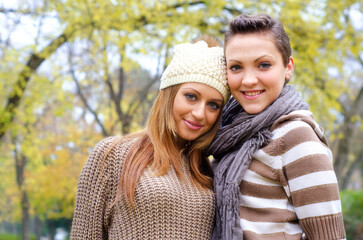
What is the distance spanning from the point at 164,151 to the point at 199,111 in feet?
1.06

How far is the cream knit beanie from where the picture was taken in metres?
2.48

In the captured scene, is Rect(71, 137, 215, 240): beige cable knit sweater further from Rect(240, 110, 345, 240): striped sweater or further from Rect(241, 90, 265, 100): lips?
Rect(241, 90, 265, 100): lips

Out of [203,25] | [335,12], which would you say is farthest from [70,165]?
[335,12]

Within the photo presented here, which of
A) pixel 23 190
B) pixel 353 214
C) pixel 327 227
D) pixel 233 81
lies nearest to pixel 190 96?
pixel 233 81

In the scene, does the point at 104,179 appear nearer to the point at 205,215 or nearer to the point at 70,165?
the point at 205,215

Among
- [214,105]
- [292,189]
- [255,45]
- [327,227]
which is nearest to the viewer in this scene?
[327,227]

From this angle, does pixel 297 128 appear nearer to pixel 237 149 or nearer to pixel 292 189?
pixel 292 189

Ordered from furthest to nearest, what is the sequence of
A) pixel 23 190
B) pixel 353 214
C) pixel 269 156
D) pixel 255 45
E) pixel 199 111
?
pixel 23 190, pixel 353 214, pixel 199 111, pixel 255 45, pixel 269 156

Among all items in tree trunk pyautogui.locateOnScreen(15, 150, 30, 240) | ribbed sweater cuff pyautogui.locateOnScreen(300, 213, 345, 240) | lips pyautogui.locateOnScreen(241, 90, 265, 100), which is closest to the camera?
ribbed sweater cuff pyautogui.locateOnScreen(300, 213, 345, 240)

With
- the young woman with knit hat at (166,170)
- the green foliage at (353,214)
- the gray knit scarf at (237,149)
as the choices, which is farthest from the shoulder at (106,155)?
the green foliage at (353,214)

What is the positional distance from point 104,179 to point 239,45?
1089 mm

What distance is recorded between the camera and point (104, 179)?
241 cm

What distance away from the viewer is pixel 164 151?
2520 mm

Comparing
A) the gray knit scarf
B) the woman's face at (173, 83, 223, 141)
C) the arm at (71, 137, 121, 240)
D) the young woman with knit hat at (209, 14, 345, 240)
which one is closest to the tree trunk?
the arm at (71, 137, 121, 240)
